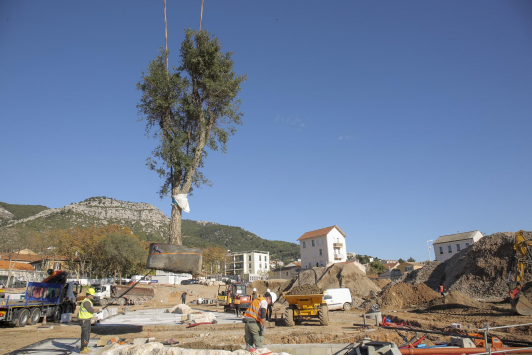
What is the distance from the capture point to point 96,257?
49.9m

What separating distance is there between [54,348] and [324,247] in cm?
5887

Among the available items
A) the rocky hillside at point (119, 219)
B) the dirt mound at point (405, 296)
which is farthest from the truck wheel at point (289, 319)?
the rocky hillside at point (119, 219)

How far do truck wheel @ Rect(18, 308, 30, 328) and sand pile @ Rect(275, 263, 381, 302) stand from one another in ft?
92.4

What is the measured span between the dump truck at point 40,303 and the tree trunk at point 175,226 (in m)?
11.5

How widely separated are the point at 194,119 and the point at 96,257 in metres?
48.6

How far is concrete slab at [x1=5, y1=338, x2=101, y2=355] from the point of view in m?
8.03

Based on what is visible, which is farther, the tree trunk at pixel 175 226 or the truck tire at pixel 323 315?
the truck tire at pixel 323 315

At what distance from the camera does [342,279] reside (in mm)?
37969

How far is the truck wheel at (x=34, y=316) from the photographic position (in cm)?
1594

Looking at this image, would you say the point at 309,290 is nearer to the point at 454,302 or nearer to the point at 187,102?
the point at 454,302

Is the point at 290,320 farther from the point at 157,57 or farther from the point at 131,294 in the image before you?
the point at 131,294

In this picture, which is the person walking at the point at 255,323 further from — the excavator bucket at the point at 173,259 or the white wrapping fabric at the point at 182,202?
the white wrapping fabric at the point at 182,202

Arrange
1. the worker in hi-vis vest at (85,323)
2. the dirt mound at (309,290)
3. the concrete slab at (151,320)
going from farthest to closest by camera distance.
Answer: the dirt mound at (309,290) → the concrete slab at (151,320) → the worker in hi-vis vest at (85,323)

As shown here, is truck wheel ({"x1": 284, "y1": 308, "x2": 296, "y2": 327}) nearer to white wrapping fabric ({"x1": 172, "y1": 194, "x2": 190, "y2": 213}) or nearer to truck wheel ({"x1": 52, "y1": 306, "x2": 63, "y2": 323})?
white wrapping fabric ({"x1": 172, "y1": 194, "x2": 190, "y2": 213})
